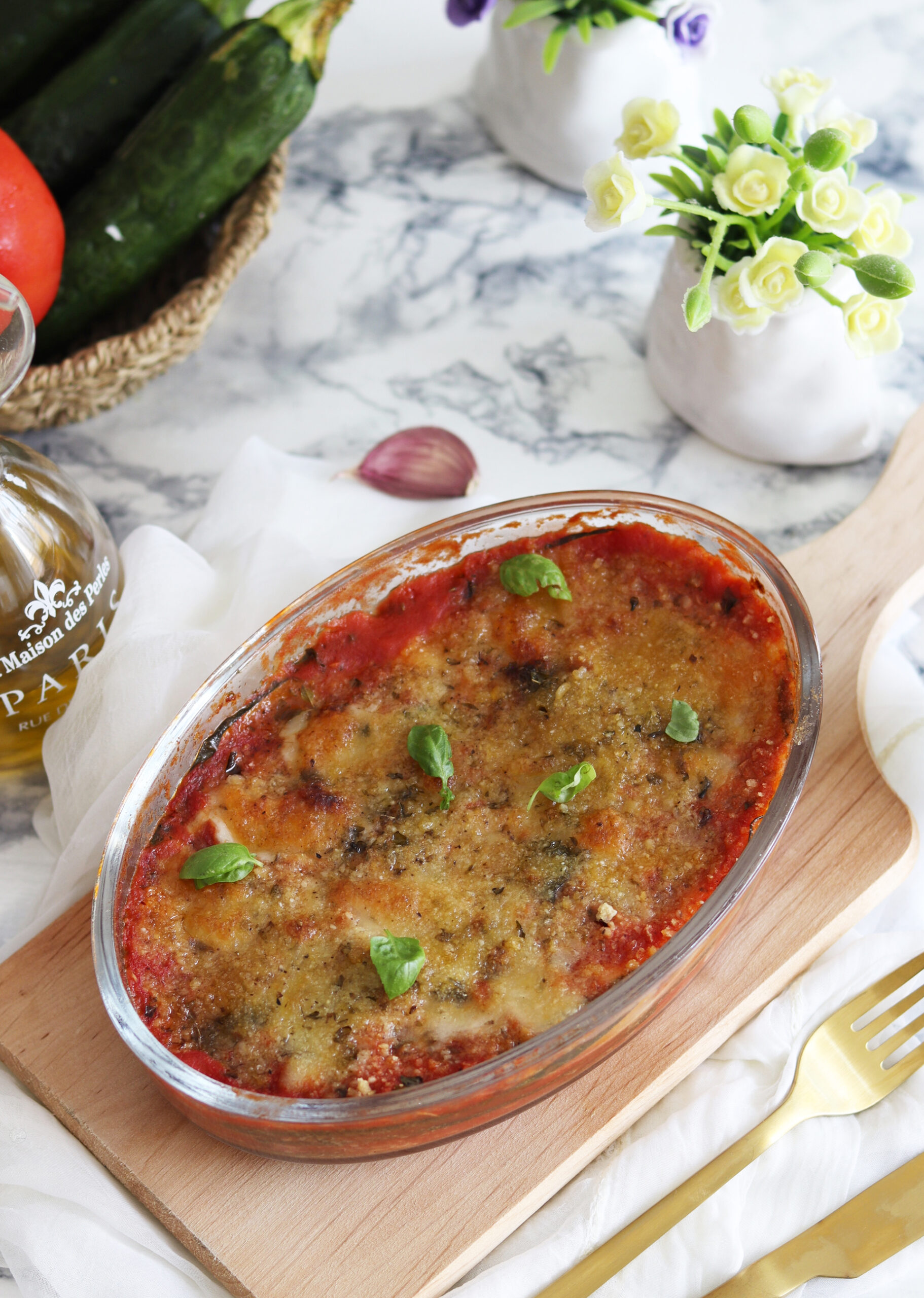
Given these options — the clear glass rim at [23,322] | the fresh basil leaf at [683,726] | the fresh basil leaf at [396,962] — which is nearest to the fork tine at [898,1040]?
the fresh basil leaf at [683,726]

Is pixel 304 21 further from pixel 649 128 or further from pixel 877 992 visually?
pixel 877 992

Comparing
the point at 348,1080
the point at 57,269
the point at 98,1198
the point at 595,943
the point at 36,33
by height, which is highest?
the point at 36,33

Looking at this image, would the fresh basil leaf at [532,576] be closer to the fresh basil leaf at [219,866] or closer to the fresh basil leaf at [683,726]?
the fresh basil leaf at [683,726]

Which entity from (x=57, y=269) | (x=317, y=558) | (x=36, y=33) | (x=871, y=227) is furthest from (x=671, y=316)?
(x=36, y=33)

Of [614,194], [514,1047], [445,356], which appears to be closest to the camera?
[514,1047]

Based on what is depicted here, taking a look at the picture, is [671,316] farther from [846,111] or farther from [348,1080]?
[348,1080]

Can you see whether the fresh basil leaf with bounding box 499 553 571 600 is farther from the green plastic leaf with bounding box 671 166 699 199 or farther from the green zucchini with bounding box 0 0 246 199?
the green zucchini with bounding box 0 0 246 199

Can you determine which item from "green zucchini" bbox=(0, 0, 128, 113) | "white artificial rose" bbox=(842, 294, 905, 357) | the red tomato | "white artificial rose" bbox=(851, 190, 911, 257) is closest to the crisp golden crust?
"white artificial rose" bbox=(842, 294, 905, 357)

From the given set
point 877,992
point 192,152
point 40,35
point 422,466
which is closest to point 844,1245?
point 877,992
